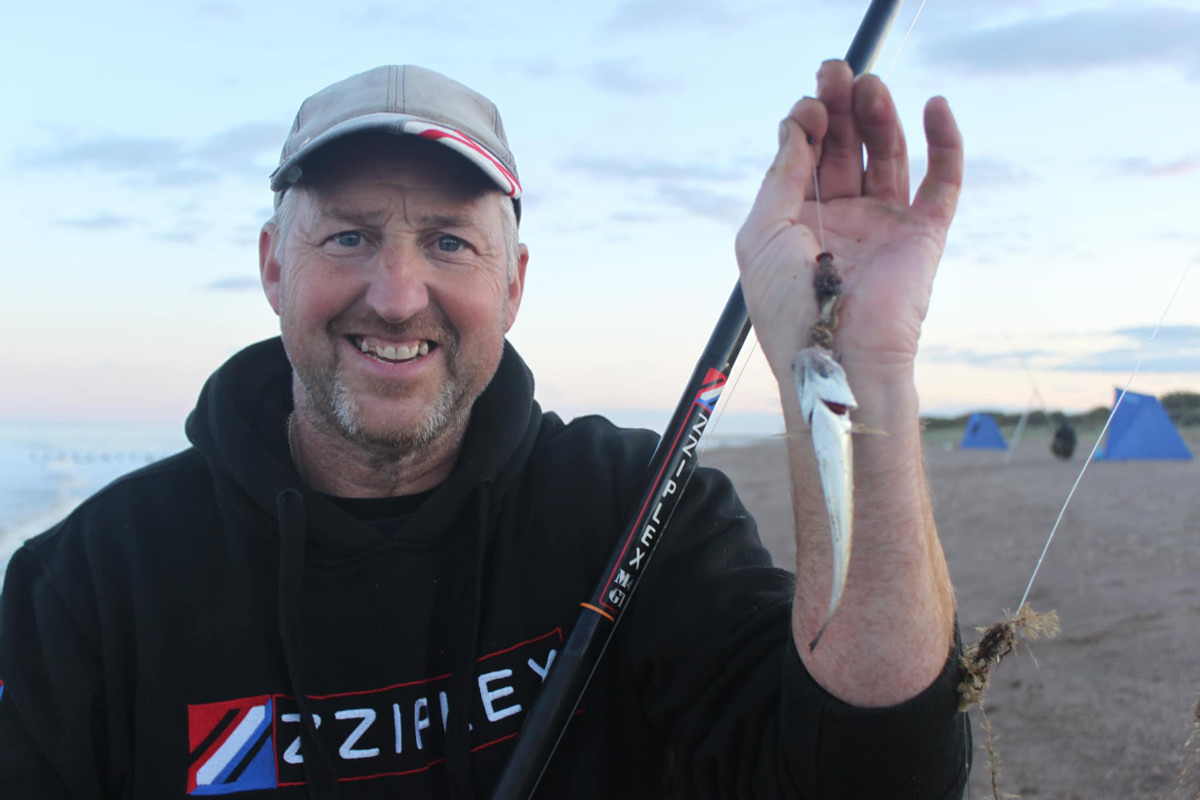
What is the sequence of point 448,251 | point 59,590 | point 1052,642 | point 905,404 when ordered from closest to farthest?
Result: point 905,404 < point 59,590 < point 448,251 < point 1052,642

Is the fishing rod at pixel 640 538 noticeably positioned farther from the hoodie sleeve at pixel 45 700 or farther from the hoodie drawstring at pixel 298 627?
the hoodie sleeve at pixel 45 700

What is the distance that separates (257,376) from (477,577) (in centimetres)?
112

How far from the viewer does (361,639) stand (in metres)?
2.49

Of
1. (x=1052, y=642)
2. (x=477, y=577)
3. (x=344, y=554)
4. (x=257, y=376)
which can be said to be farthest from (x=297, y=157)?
(x=1052, y=642)

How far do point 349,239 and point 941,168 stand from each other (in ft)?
5.49

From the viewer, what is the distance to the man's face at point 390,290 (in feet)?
8.57

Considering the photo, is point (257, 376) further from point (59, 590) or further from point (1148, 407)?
point (1148, 407)

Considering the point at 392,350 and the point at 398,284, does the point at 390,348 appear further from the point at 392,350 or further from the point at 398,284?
the point at 398,284

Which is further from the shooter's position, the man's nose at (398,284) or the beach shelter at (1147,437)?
the beach shelter at (1147,437)

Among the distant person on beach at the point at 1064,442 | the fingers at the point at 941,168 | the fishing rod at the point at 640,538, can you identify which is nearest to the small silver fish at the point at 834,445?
the fingers at the point at 941,168

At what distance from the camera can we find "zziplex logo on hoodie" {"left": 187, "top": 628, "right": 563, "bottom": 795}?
2.36 m

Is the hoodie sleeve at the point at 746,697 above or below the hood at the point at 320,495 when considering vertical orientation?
below

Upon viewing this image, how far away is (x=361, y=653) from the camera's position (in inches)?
97.6

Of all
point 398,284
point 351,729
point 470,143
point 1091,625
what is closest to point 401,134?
point 470,143
